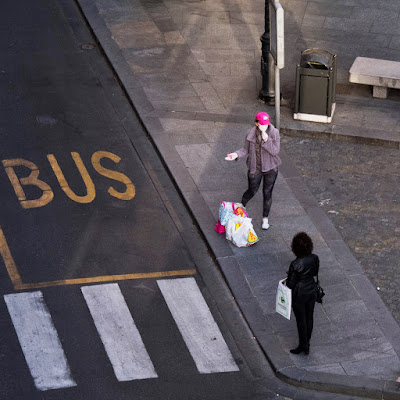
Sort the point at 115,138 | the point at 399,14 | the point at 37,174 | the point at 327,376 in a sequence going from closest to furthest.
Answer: the point at 327,376 → the point at 37,174 → the point at 115,138 → the point at 399,14

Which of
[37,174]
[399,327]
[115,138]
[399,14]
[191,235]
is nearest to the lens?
[399,327]

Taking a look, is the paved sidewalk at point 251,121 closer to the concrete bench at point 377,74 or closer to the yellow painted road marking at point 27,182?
the concrete bench at point 377,74

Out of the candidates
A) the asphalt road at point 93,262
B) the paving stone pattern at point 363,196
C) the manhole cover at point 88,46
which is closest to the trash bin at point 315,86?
the paving stone pattern at point 363,196

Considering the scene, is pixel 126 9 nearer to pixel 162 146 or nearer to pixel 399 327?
pixel 162 146

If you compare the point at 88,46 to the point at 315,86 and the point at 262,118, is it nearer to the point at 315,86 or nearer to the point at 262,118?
the point at 315,86

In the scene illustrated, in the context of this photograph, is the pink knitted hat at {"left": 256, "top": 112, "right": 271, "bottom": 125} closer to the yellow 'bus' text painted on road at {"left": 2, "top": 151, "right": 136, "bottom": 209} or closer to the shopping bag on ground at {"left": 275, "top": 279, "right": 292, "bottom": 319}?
the shopping bag on ground at {"left": 275, "top": 279, "right": 292, "bottom": 319}

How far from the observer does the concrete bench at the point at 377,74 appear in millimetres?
16906

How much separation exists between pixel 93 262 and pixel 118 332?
1586mm

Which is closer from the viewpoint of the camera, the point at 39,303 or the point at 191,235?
the point at 39,303

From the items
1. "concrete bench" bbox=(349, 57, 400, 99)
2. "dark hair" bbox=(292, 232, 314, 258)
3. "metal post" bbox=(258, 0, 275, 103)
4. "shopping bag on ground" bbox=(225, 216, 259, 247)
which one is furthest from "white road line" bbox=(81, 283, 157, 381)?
"concrete bench" bbox=(349, 57, 400, 99)

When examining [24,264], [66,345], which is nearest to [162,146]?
[24,264]

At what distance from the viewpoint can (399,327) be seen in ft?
39.1

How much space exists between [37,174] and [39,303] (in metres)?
3.25

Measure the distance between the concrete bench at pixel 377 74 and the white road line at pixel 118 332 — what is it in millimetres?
6963
